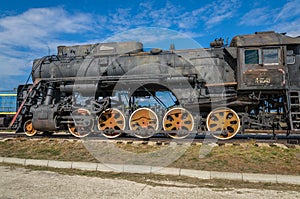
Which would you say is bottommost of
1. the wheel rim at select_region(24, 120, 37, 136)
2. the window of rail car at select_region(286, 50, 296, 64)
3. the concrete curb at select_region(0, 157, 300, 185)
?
the concrete curb at select_region(0, 157, 300, 185)

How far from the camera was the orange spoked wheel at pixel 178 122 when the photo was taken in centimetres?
980

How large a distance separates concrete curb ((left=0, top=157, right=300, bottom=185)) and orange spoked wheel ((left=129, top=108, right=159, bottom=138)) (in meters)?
3.40

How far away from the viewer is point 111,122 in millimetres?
10828

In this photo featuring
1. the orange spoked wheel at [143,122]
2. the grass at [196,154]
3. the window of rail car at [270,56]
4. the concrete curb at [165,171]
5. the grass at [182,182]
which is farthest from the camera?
the orange spoked wheel at [143,122]

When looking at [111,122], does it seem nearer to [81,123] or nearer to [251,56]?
[81,123]

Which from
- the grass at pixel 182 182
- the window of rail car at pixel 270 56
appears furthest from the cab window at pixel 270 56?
the grass at pixel 182 182

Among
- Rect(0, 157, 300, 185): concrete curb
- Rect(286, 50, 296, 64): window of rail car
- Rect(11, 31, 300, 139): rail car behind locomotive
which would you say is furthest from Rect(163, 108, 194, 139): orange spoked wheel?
Rect(286, 50, 296, 64): window of rail car

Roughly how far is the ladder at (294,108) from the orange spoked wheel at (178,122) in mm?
3366

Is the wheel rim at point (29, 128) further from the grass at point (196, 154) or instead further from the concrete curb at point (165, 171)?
the concrete curb at point (165, 171)

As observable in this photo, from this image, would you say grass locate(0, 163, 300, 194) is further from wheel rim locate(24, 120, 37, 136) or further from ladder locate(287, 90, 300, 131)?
wheel rim locate(24, 120, 37, 136)

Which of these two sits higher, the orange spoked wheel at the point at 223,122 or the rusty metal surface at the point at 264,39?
the rusty metal surface at the point at 264,39

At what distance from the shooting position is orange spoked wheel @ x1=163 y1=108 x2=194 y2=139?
980 centimetres

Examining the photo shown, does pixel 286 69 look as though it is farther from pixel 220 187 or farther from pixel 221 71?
pixel 220 187

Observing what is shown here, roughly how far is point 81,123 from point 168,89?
3895 millimetres
